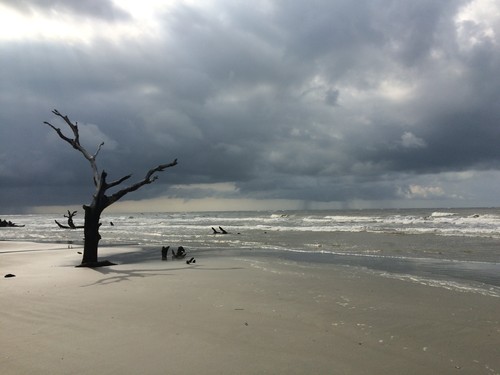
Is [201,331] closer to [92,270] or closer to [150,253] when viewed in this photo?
[92,270]

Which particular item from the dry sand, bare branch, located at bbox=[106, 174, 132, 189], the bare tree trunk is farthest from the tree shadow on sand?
bare branch, located at bbox=[106, 174, 132, 189]

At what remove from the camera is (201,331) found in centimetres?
503

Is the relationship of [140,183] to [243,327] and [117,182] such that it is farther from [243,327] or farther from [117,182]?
[243,327]

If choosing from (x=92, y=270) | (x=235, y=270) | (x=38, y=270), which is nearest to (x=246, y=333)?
(x=235, y=270)

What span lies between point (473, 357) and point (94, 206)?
11707mm

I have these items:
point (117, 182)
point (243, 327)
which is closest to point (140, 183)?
point (117, 182)

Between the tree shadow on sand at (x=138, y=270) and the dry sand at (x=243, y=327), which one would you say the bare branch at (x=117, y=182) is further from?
the dry sand at (x=243, y=327)

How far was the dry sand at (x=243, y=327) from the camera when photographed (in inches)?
157

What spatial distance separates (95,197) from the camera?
13.0 m

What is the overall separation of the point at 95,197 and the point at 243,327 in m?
9.51

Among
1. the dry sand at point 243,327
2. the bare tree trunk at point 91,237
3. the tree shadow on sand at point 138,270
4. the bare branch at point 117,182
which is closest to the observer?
the dry sand at point 243,327

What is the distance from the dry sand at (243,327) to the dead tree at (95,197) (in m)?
3.00

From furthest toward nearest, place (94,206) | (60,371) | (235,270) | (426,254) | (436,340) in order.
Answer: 1. (426,254)
2. (94,206)
3. (235,270)
4. (436,340)
5. (60,371)

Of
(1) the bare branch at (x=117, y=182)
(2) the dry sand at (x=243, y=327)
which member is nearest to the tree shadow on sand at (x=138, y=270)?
(2) the dry sand at (x=243, y=327)
